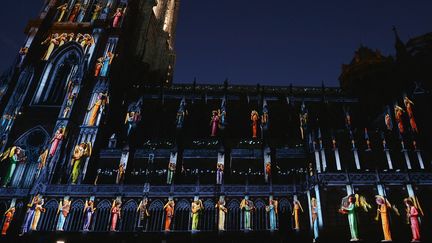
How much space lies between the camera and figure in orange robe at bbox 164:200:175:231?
28.2 m

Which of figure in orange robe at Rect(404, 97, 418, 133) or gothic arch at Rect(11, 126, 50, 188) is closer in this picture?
figure in orange robe at Rect(404, 97, 418, 133)

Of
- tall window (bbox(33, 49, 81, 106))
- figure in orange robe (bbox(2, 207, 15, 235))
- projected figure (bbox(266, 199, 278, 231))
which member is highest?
tall window (bbox(33, 49, 81, 106))

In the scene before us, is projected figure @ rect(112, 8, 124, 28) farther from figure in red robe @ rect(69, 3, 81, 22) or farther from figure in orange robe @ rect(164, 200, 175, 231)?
figure in orange robe @ rect(164, 200, 175, 231)

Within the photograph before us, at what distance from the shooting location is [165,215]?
29312 millimetres

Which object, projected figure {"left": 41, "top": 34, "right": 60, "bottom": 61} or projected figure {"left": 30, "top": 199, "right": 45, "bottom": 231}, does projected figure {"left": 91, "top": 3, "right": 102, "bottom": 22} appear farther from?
projected figure {"left": 30, "top": 199, "right": 45, "bottom": 231}

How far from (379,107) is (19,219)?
41.6 m

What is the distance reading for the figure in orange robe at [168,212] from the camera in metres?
28.2

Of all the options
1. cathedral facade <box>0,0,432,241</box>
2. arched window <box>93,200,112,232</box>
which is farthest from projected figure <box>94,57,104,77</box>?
arched window <box>93,200,112,232</box>

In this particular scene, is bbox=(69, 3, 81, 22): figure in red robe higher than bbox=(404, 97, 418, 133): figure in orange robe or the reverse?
higher

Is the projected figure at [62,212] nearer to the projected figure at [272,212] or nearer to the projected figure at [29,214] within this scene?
the projected figure at [29,214]

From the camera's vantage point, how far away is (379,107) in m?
40.3

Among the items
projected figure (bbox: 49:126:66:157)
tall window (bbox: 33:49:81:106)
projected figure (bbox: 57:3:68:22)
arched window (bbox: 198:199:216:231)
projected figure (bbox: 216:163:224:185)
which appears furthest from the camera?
projected figure (bbox: 57:3:68:22)

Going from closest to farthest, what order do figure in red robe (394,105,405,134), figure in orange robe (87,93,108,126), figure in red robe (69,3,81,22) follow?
figure in red robe (394,105,405,134) → figure in orange robe (87,93,108,126) → figure in red robe (69,3,81,22)

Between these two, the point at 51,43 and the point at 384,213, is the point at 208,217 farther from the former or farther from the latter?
the point at 51,43
